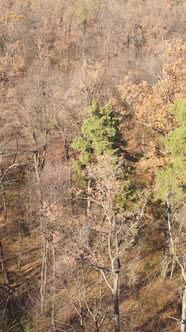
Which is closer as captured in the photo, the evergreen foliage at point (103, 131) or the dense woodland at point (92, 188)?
the dense woodland at point (92, 188)

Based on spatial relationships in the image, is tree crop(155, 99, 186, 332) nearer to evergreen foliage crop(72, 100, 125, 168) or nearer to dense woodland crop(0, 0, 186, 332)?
dense woodland crop(0, 0, 186, 332)

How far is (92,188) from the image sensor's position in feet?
71.5

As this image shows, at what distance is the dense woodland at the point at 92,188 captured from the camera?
21.8 metres

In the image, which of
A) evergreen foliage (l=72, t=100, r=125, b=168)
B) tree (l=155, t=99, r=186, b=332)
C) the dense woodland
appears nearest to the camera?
the dense woodland

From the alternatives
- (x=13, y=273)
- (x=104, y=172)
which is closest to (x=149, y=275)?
(x=13, y=273)

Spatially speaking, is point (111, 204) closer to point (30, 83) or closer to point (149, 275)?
point (149, 275)

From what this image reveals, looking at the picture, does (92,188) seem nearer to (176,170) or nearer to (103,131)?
(176,170)

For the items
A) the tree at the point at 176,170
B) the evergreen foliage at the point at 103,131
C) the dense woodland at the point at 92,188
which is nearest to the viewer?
the dense woodland at the point at 92,188

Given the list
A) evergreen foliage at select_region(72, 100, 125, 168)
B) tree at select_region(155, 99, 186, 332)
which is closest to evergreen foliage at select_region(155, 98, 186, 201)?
tree at select_region(155, 99, 186, 332)

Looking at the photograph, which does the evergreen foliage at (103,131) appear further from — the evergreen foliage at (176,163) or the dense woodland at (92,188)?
the evergreen foliage at (176,163)

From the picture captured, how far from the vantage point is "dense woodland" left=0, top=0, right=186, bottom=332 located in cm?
2175

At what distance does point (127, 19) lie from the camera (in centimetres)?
7256

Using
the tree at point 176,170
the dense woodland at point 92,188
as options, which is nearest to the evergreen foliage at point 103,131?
the dense woodland at point 92,188

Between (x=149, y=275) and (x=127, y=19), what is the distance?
5577cm
